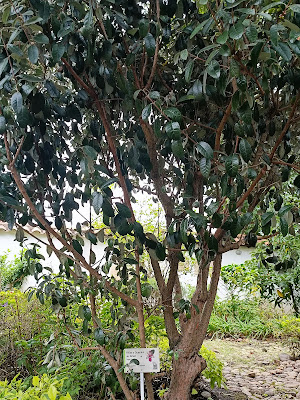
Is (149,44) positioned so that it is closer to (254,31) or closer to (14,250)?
(254,31)

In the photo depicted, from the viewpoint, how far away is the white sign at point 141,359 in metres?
1.69

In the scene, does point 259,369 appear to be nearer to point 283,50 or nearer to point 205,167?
point 205,167

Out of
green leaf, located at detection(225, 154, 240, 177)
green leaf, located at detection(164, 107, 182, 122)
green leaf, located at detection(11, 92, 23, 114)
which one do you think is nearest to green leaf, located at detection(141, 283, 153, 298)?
green leaf, located at detection(225, 154, 240, 177)

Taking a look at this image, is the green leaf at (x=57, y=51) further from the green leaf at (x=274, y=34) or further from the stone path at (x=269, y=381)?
the stone path at (x=269, y=381)

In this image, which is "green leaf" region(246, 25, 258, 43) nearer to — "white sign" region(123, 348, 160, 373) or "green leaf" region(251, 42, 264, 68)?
"green leaf" region(251, 42, 264, 68)

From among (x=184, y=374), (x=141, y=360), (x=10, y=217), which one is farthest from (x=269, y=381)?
(x=10, y=217)

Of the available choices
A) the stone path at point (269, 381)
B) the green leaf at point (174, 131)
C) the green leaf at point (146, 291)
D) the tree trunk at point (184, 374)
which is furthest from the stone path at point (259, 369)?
the green leaf at point (174, 131)

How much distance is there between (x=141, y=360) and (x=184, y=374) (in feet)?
1.01

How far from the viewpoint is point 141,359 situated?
5.57 feet

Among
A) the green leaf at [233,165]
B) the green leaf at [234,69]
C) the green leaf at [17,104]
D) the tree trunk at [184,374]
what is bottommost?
the tree trunk at [184,374]

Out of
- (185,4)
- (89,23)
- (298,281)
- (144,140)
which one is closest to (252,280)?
(298,281)

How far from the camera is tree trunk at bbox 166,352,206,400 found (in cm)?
187

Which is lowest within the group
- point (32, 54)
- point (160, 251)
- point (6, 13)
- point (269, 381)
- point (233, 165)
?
point (269, 381)

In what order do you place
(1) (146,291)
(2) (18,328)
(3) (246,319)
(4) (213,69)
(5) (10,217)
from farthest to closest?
(3) (246,319)
(2) (18,328)
(1) (146,291)
(5) (10,217)
(4) (213,69)
